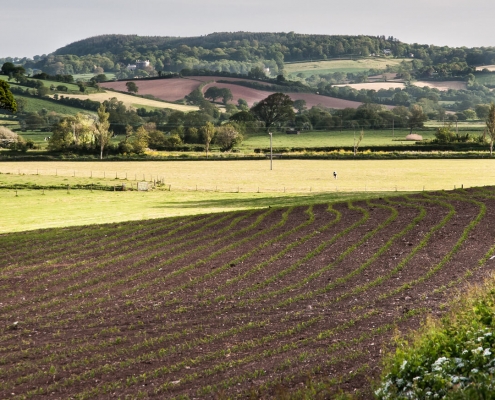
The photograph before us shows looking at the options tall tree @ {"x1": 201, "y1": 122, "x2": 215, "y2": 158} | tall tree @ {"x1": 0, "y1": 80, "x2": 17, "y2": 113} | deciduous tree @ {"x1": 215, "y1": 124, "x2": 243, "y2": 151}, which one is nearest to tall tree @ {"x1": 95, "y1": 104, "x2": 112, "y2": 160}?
tall tree @ {"x1": 201, "y1": 122, "x2": 215, "y2": 158}

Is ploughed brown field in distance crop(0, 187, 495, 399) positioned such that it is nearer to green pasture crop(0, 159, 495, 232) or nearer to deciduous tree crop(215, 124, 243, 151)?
green pasture crop(0, 159, 495, 232)

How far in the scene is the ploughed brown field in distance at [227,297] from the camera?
774 inches

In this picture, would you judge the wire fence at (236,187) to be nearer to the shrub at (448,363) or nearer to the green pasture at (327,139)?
the shrub at (448,363)

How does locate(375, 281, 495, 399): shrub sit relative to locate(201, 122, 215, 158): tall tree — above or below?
below

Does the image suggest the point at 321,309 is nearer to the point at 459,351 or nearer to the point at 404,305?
the point at 404,305

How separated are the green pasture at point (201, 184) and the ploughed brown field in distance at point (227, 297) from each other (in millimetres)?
11561

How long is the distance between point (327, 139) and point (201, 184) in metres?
89.4

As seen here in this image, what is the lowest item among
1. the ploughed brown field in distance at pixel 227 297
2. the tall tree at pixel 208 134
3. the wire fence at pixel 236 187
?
the wire fence at pixel 236 187

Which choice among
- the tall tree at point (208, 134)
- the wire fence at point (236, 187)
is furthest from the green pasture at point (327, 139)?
the wire fence at point (236, 187)

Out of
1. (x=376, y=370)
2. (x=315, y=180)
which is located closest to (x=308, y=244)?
(x=376, y=370)

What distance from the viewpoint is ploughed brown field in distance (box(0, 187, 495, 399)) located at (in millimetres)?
19656

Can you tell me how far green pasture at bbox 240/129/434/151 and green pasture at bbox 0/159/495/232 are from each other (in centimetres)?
3166

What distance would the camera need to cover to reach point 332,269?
33.2 m

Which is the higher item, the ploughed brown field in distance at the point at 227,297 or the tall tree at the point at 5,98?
the tall tree at the point at 5,98
